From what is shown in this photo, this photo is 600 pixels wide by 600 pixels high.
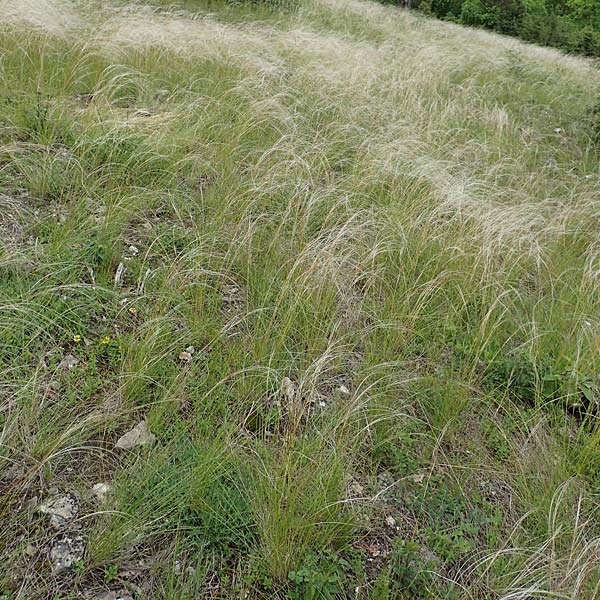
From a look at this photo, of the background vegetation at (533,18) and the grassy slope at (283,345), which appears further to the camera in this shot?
the background vegetation at (533,18)

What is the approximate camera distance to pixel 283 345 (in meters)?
2.16

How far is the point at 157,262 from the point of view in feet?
8.51

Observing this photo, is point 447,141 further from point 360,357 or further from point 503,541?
point 503,541

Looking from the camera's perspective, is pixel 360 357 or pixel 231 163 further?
pixel 231 163

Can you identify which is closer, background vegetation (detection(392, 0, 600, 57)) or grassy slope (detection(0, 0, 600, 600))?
grassy slope (detection(0, 0, 600, 600))

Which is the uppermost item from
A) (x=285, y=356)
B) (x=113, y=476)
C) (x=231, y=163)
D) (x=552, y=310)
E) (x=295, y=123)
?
(x=295, y=123)

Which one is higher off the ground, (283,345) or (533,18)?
(533,18)

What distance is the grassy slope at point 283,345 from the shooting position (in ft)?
4.83

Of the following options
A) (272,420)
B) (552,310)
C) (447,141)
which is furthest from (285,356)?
(447,141)

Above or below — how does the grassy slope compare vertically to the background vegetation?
below

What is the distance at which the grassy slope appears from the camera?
4.83 ft

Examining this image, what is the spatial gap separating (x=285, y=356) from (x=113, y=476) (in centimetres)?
85

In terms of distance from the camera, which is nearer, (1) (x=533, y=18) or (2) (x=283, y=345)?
(2) (x=283, y=345)

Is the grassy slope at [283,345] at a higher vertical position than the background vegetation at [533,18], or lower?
lower
